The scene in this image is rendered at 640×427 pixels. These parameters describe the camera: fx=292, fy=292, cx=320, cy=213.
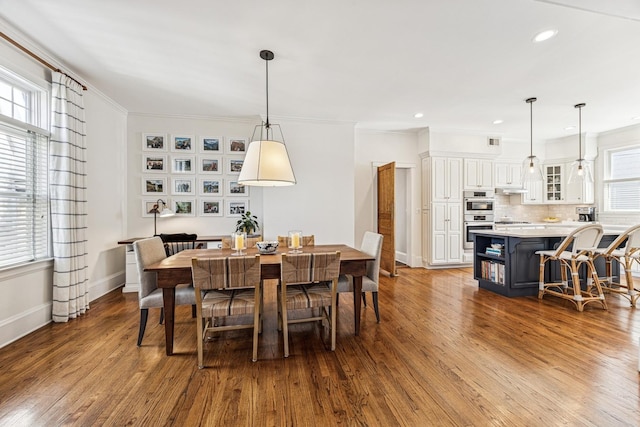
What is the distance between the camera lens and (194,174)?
4863 mm

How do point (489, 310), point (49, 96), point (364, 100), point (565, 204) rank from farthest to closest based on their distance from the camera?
point (565, 204)
point (364, 100)
point (489, 310)
point (49, 96)

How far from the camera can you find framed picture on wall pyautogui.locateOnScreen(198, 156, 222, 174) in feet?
16.0

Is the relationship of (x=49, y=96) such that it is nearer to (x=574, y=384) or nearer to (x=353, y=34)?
(x=353, y=34)

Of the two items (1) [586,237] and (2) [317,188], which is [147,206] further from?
(1) [586,237]

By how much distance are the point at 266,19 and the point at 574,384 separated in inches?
137

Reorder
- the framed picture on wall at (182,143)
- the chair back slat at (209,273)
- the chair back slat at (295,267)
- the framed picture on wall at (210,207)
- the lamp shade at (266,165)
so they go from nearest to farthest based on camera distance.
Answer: the chair back slat at (209,273)
the chair back slat at (295,267)
the lamp shade at (266,165)
the framed picture on wall at (182,143)
the framed picture on wall at (210,207)

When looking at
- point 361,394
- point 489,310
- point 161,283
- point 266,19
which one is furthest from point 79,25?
point 489,310

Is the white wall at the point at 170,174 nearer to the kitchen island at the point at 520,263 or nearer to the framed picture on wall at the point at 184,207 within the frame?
the framed picture on wall at the point at 184,207

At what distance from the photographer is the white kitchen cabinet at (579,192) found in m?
5.86

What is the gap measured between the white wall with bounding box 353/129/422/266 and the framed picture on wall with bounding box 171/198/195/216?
2976mm

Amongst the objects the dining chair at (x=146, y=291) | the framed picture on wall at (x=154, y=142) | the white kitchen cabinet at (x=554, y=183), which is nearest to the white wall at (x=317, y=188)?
the framed picture on wall at (x=154, y=142)

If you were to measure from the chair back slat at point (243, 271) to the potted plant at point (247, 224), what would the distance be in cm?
247

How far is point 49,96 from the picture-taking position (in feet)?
9.97

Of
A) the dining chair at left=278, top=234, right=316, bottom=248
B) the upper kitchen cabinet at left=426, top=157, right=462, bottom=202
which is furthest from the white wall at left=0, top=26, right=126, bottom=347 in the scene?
the upper kitchen cabinet at left=426, top=157, right=462, bottom=202
